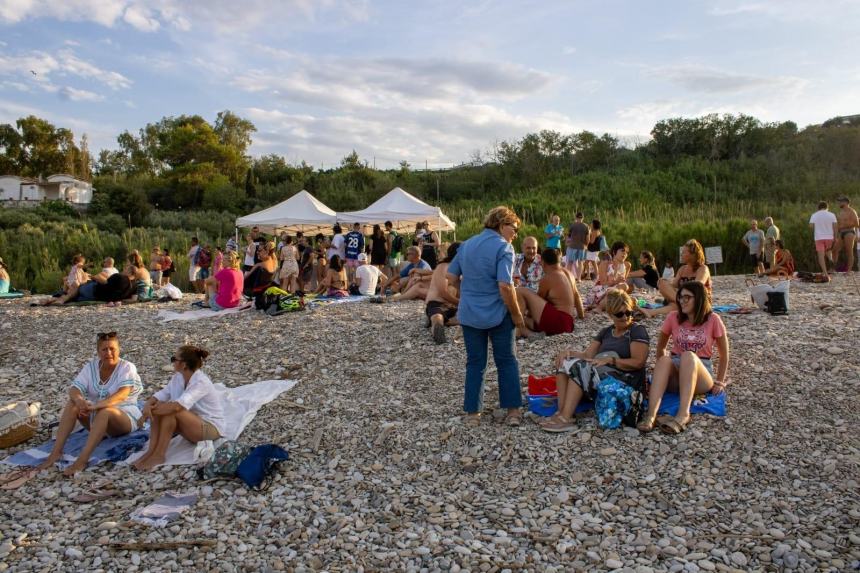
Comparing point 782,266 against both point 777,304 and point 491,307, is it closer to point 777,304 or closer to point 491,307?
point 777,304

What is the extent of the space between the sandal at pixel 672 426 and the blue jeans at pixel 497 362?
1.05 m

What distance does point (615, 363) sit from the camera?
16.3 feet

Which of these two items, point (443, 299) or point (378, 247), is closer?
point (443, 299)

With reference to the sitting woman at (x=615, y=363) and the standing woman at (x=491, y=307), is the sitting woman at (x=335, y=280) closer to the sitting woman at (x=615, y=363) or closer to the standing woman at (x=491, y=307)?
the standing woman at (x=491, y=307)

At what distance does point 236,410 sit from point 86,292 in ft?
27.2

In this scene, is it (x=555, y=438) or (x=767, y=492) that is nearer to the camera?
(x=767, y=492)

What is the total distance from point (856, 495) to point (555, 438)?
183cm

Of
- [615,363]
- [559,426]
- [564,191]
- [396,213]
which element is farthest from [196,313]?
[564,191]

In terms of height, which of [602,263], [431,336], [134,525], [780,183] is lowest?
[134,525]

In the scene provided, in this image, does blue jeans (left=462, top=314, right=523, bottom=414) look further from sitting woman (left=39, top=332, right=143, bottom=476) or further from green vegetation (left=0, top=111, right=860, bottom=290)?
green vegetation (left=0, top=111, right=860, bottom=290)

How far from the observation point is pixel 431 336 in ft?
25.0

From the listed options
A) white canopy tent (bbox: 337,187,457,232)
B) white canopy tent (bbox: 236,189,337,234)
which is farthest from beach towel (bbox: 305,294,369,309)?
white canopy tent (bbox: 236,189,337,234)

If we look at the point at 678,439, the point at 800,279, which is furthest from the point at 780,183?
the point at 678,439

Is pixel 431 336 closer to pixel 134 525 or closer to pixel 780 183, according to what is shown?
pixel 134 525
